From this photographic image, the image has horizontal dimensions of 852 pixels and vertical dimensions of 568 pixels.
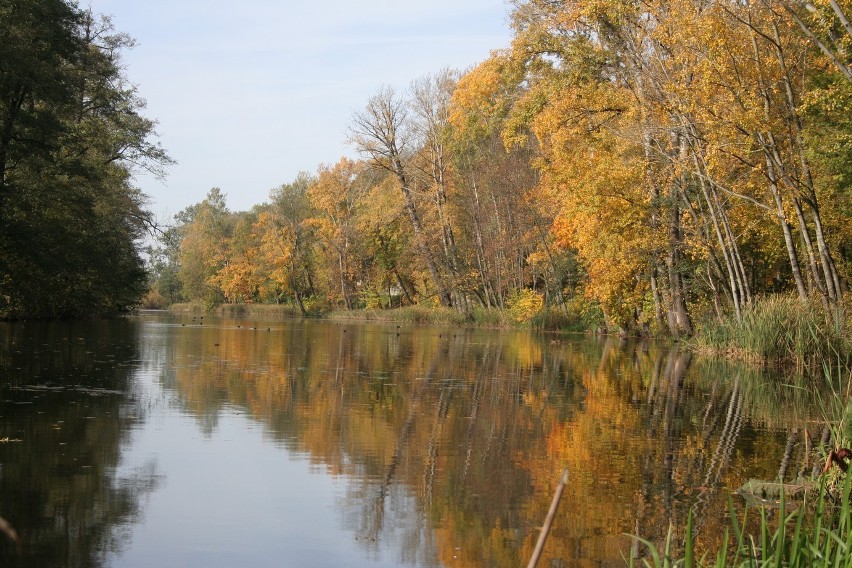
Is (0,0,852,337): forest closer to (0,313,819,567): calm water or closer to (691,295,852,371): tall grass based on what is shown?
(691,295,852,371): tall grass

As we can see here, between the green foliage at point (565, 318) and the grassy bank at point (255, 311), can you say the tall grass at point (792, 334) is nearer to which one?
the green foliage at point (565, 318)

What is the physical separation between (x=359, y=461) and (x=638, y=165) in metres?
19.4

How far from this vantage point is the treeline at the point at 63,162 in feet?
86.3

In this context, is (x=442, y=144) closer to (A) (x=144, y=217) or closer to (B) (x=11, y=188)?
(A) (x=144, y=217)

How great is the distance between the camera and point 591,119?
29344 mm

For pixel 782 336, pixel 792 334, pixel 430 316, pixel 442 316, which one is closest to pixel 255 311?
pixel 430 316

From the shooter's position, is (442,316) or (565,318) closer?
(565,318)

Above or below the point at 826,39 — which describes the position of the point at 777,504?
below

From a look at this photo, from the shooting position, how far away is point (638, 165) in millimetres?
26750

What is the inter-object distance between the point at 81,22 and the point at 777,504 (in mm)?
27762

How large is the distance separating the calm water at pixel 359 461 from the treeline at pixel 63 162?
32.0ft

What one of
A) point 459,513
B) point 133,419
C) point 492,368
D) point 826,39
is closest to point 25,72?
point 492,368

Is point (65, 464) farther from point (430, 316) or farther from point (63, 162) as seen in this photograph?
point (430, 316)

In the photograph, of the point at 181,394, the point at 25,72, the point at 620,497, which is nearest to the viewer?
the point at 620,497
